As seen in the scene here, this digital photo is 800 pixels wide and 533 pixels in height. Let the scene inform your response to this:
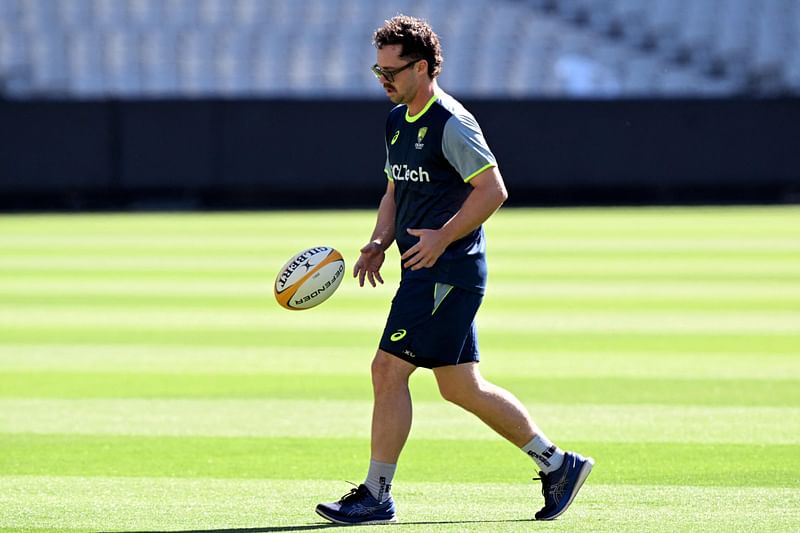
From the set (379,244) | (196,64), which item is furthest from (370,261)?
(196,64)

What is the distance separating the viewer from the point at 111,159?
3014 cm

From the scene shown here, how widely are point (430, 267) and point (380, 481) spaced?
2.93 ft

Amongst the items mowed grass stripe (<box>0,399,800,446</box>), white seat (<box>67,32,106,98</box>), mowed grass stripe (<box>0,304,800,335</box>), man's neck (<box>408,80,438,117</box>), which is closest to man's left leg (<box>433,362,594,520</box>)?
man's neck (<box>408,80,438,117</box>)

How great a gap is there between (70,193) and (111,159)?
1.34m

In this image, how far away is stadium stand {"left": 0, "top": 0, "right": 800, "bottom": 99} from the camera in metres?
33.7

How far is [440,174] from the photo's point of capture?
5793 millimetres

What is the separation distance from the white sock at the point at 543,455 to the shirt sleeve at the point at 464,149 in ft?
3.77

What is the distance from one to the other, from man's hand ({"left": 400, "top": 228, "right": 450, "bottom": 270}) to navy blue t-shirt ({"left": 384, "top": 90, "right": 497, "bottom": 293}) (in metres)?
0.07

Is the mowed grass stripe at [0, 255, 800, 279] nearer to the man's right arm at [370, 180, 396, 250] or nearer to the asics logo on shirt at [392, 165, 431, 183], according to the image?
the man's right arm at [370, 180, 396, 250]

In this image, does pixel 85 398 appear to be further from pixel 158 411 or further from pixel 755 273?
pixel 755 273

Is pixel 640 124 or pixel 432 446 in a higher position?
pixel 432 446

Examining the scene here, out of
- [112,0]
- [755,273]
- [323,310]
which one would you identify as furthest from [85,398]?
[112,0]

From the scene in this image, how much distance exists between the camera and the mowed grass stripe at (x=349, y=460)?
674 cm

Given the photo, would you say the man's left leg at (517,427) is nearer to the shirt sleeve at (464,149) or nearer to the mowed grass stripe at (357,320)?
Result: the shirt sleeve at (464,149)
